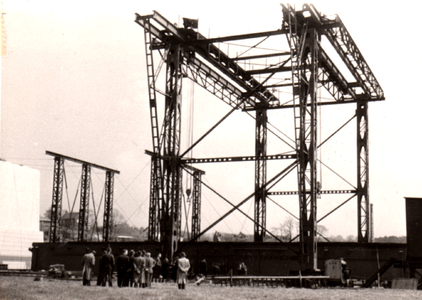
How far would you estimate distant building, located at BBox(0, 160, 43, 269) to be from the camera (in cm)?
5541

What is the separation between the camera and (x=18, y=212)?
57.8 meters

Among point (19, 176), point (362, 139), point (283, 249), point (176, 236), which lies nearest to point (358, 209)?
point (362, 139)

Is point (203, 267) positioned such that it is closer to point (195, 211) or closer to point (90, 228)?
point (195, 211)

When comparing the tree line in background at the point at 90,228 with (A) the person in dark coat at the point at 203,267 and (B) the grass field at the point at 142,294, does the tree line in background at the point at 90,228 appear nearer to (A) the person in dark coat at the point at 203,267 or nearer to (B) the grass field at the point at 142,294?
(A) the person in dark coat at the point at 203,267

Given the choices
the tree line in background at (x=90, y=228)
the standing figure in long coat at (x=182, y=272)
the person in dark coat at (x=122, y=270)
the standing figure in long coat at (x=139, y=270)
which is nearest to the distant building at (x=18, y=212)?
the tree line in background at (x=90, y=228)

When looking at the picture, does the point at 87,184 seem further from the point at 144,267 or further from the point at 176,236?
the point at 144,267

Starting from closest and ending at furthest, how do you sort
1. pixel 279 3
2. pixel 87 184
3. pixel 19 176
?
pixel 279 3
pixel 87 184
pixel 19 176

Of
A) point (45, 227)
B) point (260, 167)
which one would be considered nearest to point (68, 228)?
point (45, 227)

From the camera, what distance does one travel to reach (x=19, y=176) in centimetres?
5831

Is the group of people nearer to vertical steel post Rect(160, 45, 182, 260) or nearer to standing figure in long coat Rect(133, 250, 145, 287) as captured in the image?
standing figure in long coat Rect(133, 250, 145, 287)

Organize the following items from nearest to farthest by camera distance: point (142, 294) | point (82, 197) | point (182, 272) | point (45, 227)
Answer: point (142, 294)
point (182, 272)
point (82, 197)
point (45, 227)

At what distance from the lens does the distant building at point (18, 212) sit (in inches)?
2181

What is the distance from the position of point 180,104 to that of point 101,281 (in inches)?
402

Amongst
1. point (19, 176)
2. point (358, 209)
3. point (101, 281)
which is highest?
point (19, 176)
